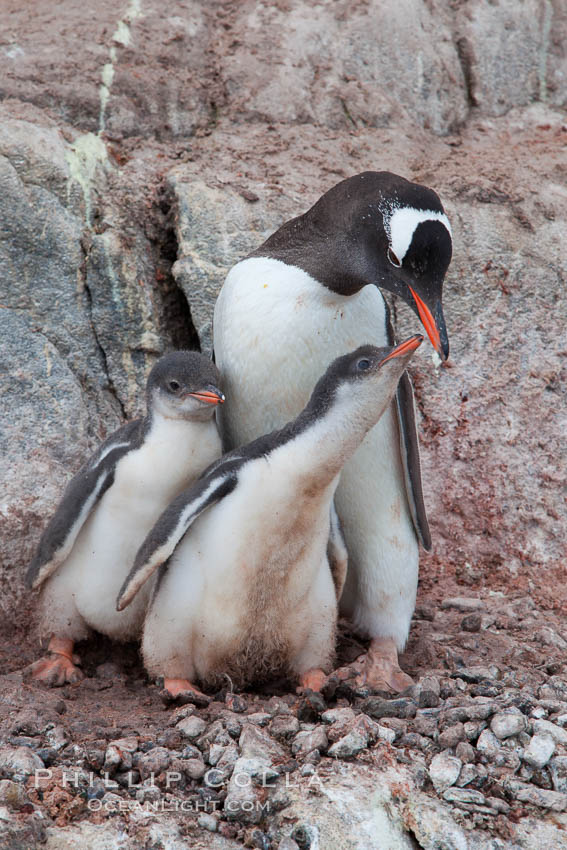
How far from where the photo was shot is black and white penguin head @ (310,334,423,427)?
2.68m

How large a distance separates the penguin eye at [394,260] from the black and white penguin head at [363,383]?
321mm

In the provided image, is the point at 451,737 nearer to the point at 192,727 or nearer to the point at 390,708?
the point at 390,708

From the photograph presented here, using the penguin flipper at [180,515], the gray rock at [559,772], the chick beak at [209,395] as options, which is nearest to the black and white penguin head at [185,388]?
the chick beak at [209,395]

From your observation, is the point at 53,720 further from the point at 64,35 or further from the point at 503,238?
the point at 64,35

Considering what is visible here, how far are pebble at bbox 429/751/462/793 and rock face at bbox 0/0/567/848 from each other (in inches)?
32.6

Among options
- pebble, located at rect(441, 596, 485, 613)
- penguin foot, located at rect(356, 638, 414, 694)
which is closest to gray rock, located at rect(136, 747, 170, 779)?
penguin foot, located at rect(356, 638, 414, 694)

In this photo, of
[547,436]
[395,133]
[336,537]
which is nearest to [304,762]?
[336,537]

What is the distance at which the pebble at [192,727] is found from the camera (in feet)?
8.54

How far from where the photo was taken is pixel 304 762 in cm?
240

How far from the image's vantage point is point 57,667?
3.28 m

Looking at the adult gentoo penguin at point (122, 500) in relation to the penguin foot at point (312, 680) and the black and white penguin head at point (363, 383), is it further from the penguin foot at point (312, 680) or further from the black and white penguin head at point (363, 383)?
the penguin foot at point (312, 680)

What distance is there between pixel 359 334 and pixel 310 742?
4.40 ft

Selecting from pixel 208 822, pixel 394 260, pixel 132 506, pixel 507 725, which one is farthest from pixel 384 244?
pixel 208 822

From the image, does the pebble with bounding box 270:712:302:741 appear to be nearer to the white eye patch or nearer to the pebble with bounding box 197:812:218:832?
the pebble with bounding box 197:812:218:832
